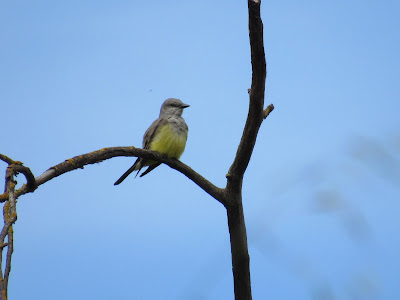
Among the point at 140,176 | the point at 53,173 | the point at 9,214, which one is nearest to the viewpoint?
the point at 9,214

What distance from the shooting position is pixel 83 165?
426 centimetres

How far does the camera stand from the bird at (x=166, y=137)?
20.0 feet

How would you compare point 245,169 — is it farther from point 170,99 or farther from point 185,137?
point 170,99

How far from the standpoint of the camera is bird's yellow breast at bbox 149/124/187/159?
610 cm

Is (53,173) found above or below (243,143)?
below

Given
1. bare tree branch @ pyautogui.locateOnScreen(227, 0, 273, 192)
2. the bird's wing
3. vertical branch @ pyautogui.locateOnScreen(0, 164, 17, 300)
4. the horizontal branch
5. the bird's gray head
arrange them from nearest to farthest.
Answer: vertical branch @ pyautogui.locateOnScreen(0, 164, 17, 300)
the horizontal branch
bare tree branch @ pyautogui.locateOnScreen(227, 0, 273, 192)
the bird's wing
the bird's gray head

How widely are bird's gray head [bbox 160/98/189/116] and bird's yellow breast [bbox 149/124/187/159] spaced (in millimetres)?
472

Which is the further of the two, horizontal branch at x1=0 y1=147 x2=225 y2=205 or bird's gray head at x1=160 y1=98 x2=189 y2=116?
bird's gray head at x1=160 y1=98 x2=189 y2=116

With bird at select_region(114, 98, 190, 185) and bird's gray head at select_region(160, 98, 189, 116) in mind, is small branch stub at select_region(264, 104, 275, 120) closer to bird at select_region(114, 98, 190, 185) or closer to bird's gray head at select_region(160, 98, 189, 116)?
bird at select_region(114, 98, 190, 185)

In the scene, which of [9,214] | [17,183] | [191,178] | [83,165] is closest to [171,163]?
[191,178]

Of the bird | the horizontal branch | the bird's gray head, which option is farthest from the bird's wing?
the horizontal branch

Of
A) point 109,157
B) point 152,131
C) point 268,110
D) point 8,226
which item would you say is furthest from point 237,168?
point 8,226

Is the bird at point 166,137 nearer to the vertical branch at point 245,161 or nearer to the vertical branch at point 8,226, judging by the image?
the vertical branch at point 245,161

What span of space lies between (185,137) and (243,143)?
6.32ft
